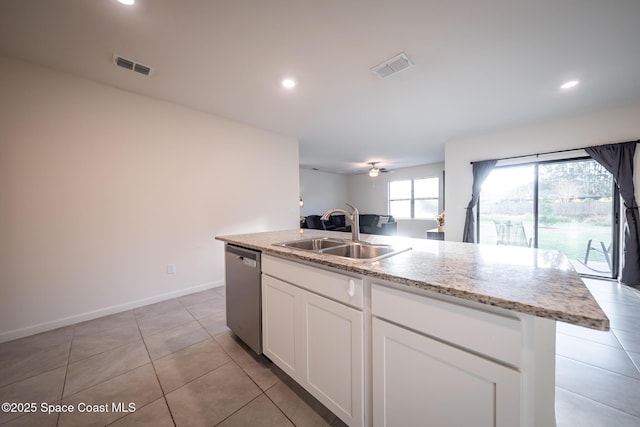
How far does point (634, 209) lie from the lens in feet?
10.4

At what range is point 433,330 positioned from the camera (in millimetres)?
822

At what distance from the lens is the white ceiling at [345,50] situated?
5.07 feet

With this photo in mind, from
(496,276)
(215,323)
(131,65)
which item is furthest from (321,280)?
(131,65)

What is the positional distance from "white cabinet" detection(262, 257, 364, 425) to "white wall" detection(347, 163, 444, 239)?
6770 millimetres

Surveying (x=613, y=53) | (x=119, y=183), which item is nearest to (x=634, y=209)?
(x=613, y=53)

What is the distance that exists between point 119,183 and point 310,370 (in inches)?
109

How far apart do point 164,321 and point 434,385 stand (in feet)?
8.23

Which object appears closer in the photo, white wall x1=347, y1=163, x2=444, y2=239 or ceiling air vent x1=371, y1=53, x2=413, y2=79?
ceiling air vent x1=371, y1=53, x2=413, y2=79

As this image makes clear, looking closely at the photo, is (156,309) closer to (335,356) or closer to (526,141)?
(335,356)

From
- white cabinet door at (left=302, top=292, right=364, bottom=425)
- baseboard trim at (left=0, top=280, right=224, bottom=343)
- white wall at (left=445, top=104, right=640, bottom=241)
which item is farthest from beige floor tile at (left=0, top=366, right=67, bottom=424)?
white wall at (left=445, top=104, right=640, bottom=241)

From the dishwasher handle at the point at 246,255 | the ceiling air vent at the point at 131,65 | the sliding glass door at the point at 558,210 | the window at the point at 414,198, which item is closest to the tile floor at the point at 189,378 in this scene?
the dishwasher handle at the point at 246,255

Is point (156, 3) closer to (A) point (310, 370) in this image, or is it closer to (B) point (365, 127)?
(A) point (310, 370)

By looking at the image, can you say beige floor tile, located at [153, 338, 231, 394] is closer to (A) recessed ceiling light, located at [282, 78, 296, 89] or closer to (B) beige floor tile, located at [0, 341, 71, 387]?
(B) beige floor tile, located at [0, 341, 71, 387]

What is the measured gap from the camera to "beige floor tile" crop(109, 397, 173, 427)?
3.97ft
